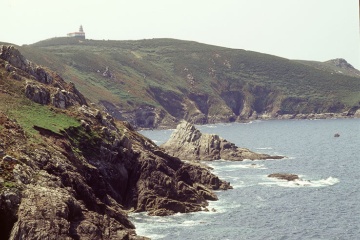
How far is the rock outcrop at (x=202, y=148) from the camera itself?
165675 millimetres

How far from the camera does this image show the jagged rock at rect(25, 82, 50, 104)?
103 meters

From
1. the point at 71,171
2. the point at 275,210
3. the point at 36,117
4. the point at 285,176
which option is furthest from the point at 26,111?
the point at 285,176

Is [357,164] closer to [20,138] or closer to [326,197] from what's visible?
[326,197]

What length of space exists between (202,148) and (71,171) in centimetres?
9172

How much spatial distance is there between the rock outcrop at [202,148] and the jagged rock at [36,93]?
65.9m

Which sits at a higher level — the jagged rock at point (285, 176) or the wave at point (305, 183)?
the jagged rock at point (285, 176)

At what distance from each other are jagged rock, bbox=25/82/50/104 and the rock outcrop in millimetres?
65938

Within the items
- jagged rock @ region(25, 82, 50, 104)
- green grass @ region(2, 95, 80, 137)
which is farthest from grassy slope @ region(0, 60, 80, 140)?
jagged rock @ region(25, 82, 50, 104)

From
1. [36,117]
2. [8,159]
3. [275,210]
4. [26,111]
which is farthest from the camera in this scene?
[26,111]

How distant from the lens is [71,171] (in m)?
79.5

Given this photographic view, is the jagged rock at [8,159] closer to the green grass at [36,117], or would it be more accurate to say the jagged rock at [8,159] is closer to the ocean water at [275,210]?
the green grass at [36,117]

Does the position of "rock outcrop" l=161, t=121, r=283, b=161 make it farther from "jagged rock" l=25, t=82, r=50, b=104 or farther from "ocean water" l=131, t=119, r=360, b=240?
"jagged rock" l=25, t=82, r=50, b=104

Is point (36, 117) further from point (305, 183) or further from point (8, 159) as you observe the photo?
point (305, 183)

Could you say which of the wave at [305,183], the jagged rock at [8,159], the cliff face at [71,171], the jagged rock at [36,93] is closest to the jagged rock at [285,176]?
the wave at [305,183]
